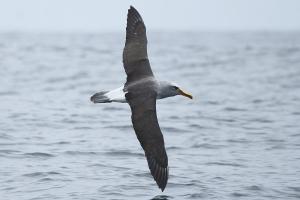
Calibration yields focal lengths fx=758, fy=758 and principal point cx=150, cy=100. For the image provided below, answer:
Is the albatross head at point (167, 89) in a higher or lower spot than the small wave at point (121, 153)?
higher

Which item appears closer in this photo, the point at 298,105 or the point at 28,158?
the point at 28,158

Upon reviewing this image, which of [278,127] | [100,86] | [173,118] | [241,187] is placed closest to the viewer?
[241,187]

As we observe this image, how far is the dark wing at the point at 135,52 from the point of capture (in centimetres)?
1081

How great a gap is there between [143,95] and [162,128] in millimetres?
4165

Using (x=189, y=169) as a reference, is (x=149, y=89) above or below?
above

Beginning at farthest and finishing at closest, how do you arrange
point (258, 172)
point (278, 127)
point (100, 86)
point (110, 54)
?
point (110, 54)
point (100, 86)
point (278, 127)
point (258, 172)

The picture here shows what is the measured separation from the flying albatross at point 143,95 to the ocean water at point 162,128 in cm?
43

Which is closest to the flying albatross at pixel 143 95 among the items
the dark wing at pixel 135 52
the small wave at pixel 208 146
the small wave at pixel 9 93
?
the dark wing at pixel 135 52

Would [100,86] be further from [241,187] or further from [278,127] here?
[241,187]

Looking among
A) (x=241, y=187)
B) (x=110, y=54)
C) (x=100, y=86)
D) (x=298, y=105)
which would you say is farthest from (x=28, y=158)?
(x=110, y=54)

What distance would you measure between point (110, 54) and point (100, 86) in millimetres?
10736

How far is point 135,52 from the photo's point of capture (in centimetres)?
1091

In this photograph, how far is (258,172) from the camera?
1073 cm

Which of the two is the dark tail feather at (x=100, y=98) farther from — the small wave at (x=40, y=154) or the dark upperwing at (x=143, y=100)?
the small wave at (x=40, y=154)
